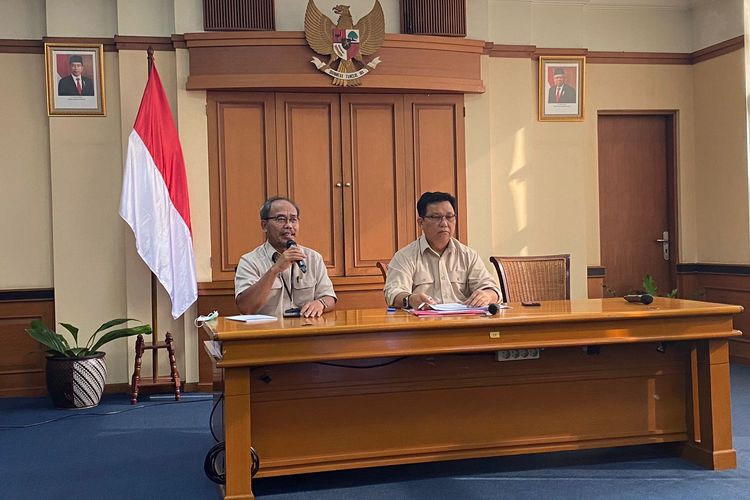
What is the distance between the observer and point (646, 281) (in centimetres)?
634

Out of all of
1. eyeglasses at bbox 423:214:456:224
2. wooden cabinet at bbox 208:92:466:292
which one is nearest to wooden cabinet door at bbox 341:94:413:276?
wooden cabinet at bbox 208:92:466:292

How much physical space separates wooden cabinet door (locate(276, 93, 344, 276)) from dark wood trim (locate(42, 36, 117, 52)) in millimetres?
1264

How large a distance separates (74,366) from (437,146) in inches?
118

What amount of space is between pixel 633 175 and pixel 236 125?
3.45m

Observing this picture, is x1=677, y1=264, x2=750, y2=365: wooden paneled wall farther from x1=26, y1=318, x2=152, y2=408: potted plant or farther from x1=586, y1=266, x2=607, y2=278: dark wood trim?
x1=26, y1=318, x2=152, y2=408: potted plant

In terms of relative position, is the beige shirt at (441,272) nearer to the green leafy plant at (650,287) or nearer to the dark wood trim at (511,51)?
the dark wood trim at (511,51)

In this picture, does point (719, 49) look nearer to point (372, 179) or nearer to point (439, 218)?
point (372, 179)

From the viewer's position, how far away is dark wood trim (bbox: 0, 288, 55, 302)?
5.55 m

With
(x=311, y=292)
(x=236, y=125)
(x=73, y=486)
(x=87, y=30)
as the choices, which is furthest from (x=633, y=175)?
(x=73, y=486)

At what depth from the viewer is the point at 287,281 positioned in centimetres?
388

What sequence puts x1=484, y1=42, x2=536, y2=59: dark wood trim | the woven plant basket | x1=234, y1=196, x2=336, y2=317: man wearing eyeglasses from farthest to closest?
x1=484, y1=42, x2=536, y2=59: dark wood trim < the woven plant basket < x1=234, y1=196, x2=336, y2=317: man wearing eyeglasses

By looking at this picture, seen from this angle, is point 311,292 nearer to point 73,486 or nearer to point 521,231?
point 73,486

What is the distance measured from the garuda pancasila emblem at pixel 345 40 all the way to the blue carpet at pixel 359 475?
267 cm

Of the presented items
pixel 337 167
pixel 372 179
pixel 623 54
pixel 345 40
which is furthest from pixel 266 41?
pixel 623 54
